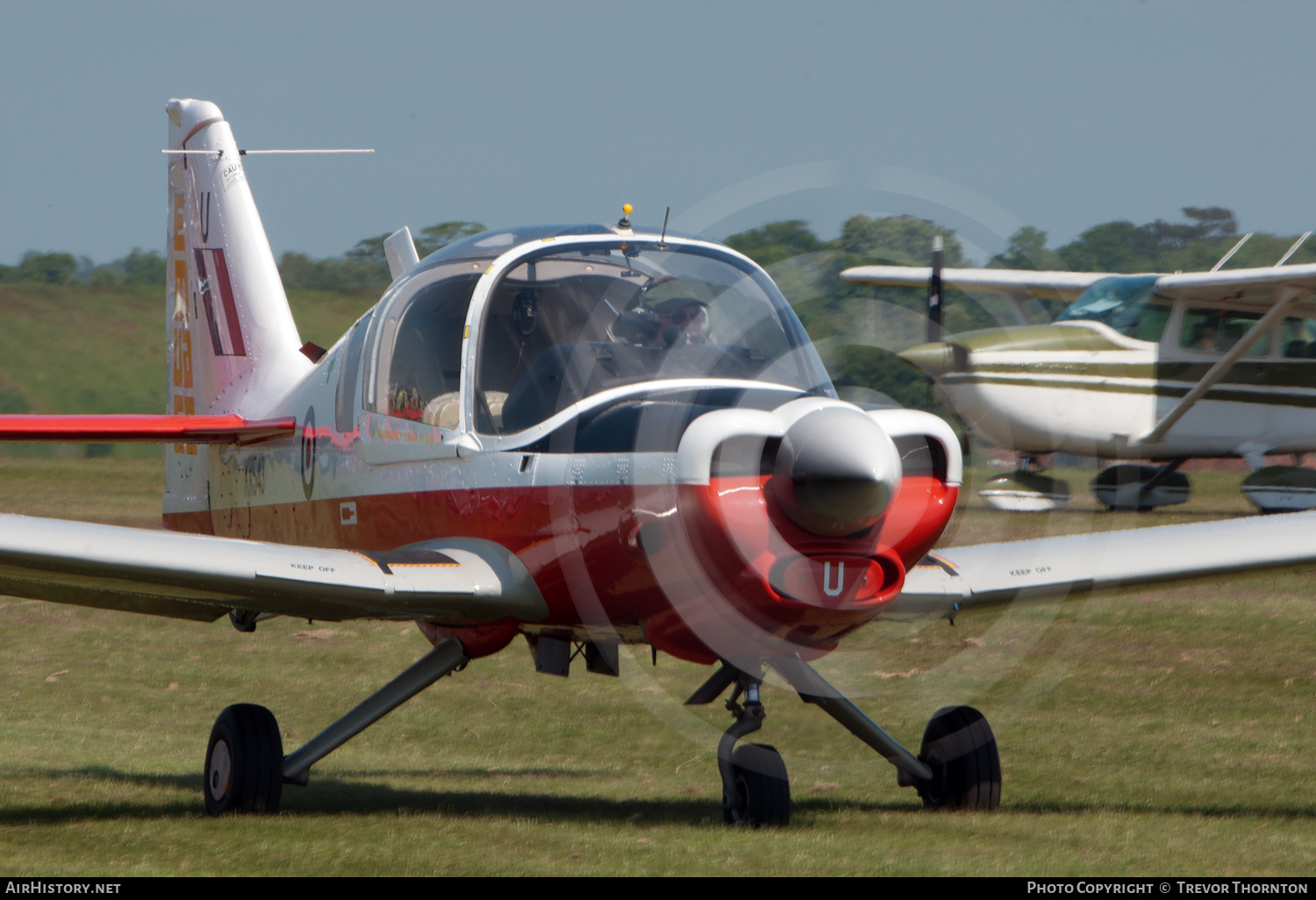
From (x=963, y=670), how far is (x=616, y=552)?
21.1 ft

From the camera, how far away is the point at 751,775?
6.01m

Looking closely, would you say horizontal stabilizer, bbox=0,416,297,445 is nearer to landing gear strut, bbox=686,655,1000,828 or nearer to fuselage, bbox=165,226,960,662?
fuselage, bbox=165,226,960,662

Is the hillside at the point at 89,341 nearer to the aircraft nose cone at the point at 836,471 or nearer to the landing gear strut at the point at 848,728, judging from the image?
the landing gear strut at the point at 848,728

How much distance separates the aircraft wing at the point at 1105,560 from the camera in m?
6.61

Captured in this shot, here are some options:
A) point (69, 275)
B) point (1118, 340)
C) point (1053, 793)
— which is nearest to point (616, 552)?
point (1053, 793)

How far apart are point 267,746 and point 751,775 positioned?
2.27 metres

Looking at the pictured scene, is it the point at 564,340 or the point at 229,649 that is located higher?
the point at 564,340

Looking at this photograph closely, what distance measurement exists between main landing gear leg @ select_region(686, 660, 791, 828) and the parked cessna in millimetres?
16019

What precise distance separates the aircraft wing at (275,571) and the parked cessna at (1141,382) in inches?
633

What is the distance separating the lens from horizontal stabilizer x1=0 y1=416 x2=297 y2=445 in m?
7.73

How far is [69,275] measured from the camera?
217ft

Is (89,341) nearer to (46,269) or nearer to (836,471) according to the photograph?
(46,269)

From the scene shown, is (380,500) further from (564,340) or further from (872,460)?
(872,460)

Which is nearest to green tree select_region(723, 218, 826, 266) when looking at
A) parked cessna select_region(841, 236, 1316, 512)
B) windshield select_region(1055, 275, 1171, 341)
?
parked cessna select_region(841, 236, 1316, 512)
